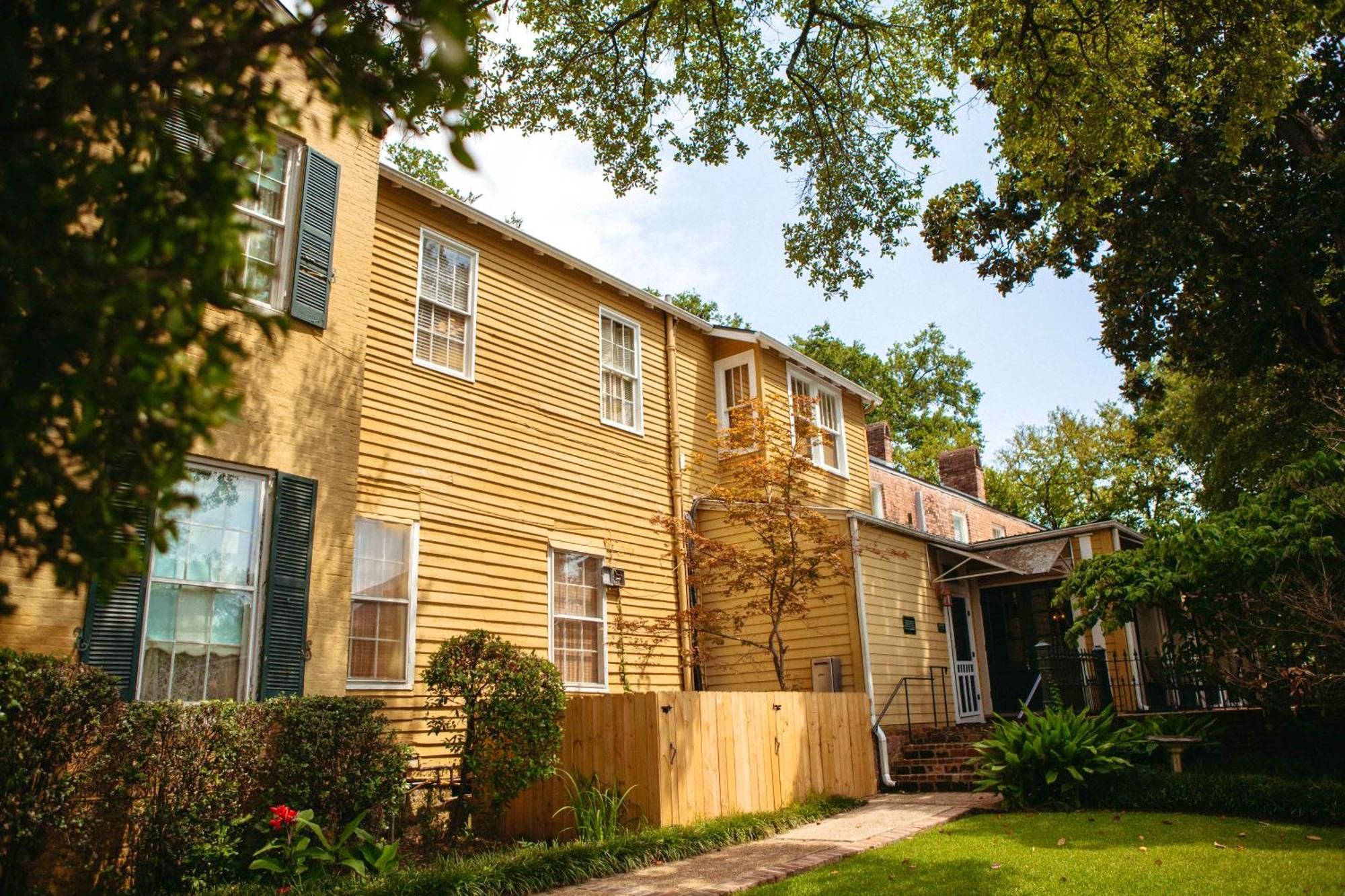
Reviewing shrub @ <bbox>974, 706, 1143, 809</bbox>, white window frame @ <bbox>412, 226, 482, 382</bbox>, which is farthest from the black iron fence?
white window frame @ <bbox>412, 226, 482, 382</bbox>

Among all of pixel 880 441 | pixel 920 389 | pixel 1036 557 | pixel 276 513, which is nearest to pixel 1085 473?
pixel 920 389

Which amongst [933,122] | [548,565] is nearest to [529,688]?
[548,565]

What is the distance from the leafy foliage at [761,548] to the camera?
13.1 meters

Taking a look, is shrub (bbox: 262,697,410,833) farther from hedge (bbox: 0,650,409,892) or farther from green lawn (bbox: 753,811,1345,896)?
green lawn (bbox: 753,811,1345,896)

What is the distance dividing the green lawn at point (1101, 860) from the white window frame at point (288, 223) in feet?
22.1

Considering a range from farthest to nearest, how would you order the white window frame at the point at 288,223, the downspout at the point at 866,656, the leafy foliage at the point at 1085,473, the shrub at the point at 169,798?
the leafy foliage at the point at 1085,473 < the downspout at the point at 866,656 < the white window frame at the point at 288,223 < the shrub at the point at 169,798

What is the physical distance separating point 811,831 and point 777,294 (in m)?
10.3

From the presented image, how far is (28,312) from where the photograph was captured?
2.75 metres

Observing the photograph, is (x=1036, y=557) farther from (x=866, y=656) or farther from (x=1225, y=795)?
(x=1225, y=795)

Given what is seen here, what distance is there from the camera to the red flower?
6.76 m

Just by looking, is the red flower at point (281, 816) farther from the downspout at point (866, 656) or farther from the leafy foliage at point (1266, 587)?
the leafy foliage at point (1266, 587)

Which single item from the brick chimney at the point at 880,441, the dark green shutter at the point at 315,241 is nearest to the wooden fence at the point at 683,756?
the dark green shutter at the point at 315,241

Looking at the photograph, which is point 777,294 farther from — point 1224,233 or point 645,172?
point 1224,233

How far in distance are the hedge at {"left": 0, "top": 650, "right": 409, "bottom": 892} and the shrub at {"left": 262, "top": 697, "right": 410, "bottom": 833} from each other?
12mm
